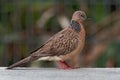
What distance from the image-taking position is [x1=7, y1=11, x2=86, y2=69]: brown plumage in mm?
3980

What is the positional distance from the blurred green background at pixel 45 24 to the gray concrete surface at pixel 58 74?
11.9 ft

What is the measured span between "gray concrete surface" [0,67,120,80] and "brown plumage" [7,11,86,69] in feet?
1.52

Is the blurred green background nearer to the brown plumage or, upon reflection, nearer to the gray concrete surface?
the brown plumage

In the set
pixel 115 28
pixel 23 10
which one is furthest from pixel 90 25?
pixel 23 10

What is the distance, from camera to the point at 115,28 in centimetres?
724

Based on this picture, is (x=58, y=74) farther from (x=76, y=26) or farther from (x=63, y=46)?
(x=76, y=26)

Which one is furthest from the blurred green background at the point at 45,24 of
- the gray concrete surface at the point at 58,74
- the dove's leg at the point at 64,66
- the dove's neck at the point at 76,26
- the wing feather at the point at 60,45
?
the gray concrete surface at the point at 58,74

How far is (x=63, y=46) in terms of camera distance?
409 cm

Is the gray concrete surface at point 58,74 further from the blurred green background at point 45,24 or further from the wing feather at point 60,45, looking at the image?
the blurred green background at point 45,24

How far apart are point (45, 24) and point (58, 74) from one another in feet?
13.6

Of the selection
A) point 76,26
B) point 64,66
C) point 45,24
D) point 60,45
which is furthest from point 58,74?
point 45,24

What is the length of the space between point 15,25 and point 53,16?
46cm

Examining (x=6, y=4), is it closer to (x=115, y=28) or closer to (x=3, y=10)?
(x=3, y=10)

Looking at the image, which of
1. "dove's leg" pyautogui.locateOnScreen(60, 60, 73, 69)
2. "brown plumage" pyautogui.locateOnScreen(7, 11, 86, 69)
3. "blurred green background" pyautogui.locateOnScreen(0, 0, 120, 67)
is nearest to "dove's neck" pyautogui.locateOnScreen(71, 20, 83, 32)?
"brown plumage" pyautogui.locateOnScreen(7, 11, 86, 69)
